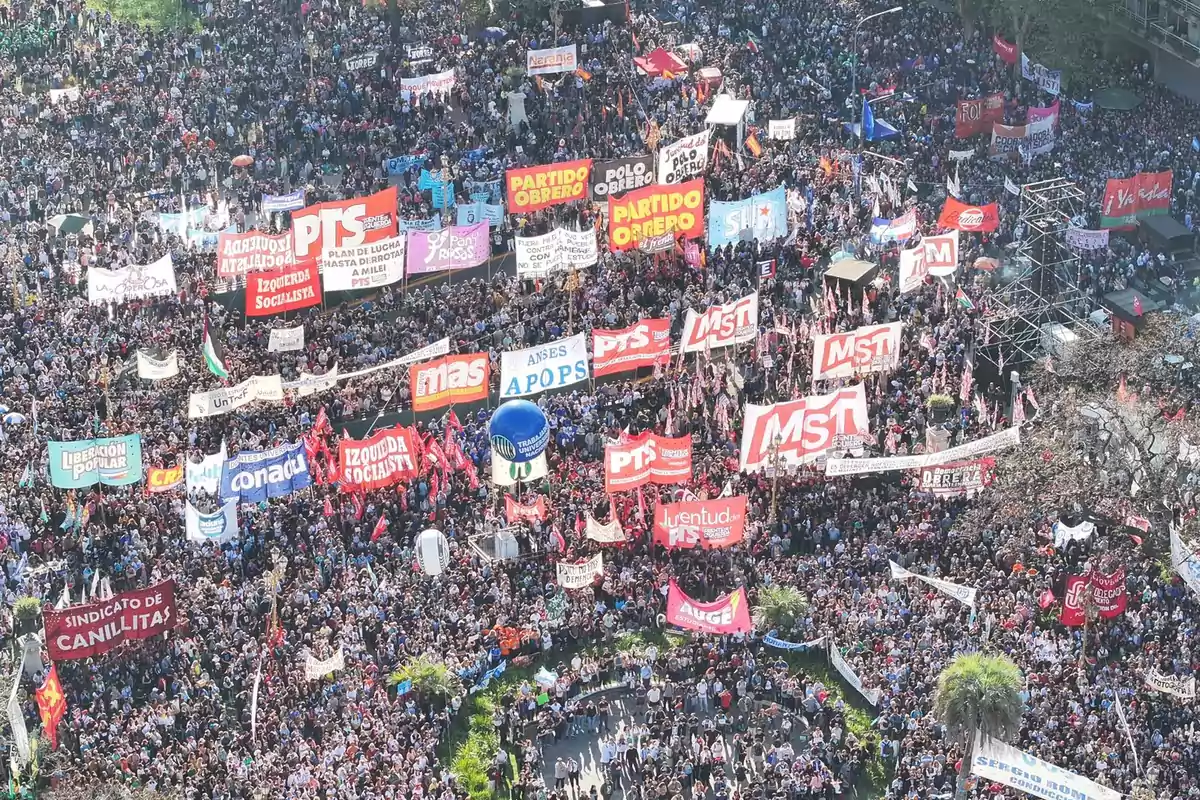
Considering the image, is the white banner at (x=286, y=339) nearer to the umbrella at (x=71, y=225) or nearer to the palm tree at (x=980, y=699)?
the umbrella at (x=71, y=225)

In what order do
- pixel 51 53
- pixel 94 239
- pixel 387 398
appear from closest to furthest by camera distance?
1. pixel 387 398
2. pixel 94 239
3. pixel 51 53

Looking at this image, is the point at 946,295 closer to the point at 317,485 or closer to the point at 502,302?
the point at 502,302

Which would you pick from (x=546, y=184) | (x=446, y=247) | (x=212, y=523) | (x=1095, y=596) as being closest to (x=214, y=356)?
(x=446, y=247)

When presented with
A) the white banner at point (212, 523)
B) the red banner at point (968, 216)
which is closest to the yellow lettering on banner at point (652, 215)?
the red banner at point (968, 216)

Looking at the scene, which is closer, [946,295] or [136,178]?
[946,295]

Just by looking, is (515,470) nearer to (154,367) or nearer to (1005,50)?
(154,367)

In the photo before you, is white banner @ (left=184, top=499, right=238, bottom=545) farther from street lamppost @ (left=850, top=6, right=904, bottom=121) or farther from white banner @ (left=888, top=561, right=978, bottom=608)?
street lamppost @ (left=850, top=6, right=904, bottom=121)

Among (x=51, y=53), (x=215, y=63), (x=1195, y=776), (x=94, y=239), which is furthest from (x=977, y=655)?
(x=51, y=53)

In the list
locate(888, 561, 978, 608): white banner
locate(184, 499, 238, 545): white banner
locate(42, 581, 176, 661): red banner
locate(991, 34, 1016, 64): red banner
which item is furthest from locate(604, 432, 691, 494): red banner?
locate(991, 34, 1016, 64): red banner
